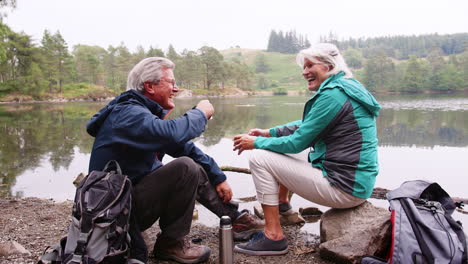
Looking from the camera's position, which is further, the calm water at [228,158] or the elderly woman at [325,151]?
the calm water at [228,158]

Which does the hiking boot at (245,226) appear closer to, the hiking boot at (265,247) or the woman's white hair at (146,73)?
the hiking boot at (265,247)

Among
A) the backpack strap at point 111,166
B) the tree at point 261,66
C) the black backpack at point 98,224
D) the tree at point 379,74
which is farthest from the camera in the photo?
the tree at point 261,66

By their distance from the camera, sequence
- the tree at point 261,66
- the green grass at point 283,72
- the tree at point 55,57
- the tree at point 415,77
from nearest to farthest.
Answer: the tree at point 55,57, the tree at point 415,77, the green grass at point 283,72, the tree at point 261,66

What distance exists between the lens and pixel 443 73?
87.1 meters

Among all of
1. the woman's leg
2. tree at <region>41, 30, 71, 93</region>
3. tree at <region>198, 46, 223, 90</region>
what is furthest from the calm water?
tree at <region>198, 46, 223, 90</region>

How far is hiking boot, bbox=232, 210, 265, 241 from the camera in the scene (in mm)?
3711

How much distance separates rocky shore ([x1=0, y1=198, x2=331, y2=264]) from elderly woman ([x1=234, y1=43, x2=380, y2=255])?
0.18 meters

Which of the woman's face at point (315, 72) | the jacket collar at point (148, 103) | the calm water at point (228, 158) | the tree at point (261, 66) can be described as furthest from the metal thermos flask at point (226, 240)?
the tree at point (261, 66)

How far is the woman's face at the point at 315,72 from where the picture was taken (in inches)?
135

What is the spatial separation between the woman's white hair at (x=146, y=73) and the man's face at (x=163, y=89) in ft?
0.13

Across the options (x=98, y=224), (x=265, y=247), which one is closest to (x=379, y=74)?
(x=265, y=247)

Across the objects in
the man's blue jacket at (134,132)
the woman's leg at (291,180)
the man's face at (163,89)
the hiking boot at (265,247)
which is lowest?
the hiking boot at (265,247)

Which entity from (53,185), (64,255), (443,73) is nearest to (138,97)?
(64,255)

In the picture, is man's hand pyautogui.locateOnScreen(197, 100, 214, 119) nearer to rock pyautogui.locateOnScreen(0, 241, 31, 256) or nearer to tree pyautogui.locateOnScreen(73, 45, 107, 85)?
rock pyautogui.locateOnScreen(0, 241, 31, 256)
